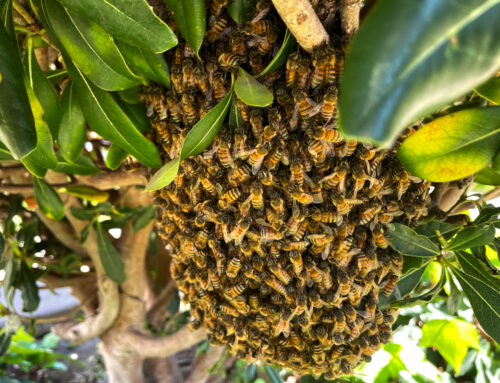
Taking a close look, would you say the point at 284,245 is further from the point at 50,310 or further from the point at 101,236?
the point at 50,310

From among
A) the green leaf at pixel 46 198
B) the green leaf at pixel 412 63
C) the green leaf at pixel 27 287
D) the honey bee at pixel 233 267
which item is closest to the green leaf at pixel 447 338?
the honey bee at pixel 233 267

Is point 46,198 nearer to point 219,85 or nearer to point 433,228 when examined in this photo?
point 219,85

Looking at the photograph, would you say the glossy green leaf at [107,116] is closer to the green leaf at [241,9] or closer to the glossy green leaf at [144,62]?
the glossy green leaf at [144,62]

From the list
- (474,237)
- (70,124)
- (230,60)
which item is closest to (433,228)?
(474,237)

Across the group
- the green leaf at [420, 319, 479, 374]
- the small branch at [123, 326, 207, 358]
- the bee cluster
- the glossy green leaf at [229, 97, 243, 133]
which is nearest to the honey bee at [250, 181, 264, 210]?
the bee cluster

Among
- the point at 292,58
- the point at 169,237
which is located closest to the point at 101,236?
the point at 169,237
